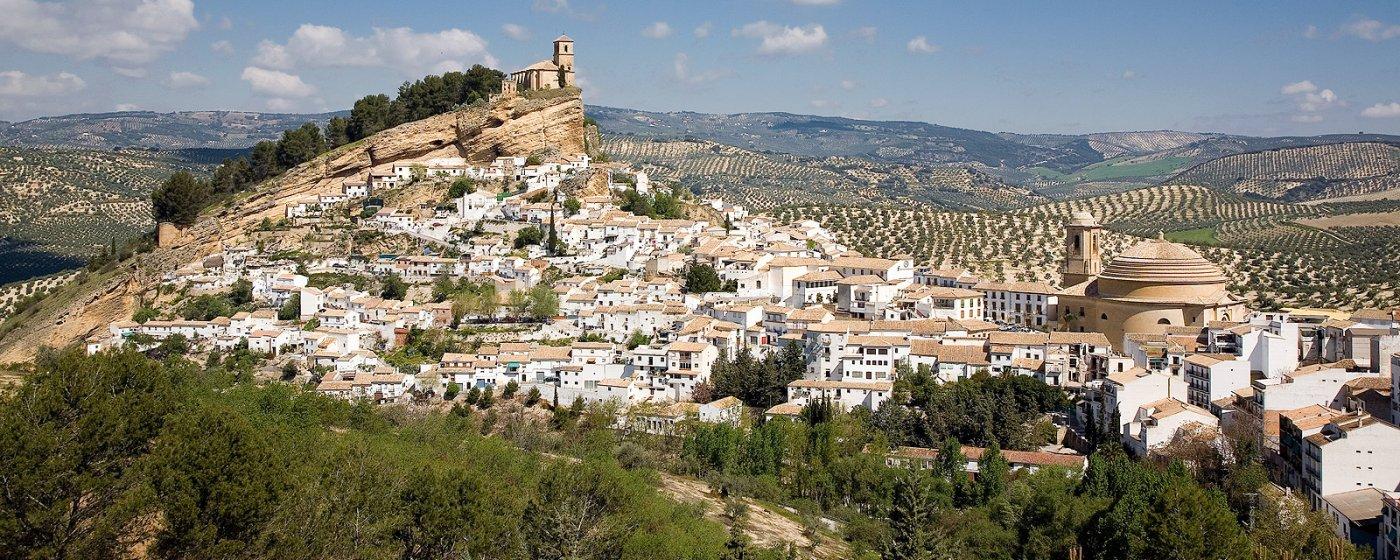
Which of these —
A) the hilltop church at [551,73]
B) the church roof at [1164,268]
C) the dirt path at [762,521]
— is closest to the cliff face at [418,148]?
the hilltop church at [551,73]

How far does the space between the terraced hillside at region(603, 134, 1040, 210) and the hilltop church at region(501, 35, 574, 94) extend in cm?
4875

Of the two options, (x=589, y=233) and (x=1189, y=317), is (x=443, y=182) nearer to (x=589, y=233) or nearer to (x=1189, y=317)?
(x=589, y=233)

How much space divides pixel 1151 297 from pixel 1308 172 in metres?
120

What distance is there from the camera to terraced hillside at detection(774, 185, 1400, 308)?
51.7 meters

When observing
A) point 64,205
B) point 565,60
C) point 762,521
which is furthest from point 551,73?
point 64,205

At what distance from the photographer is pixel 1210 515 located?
2111 cm

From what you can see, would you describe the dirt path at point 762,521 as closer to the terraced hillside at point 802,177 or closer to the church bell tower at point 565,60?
the church bell tower at point 565,60

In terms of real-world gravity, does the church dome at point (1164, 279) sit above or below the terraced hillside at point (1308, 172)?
below

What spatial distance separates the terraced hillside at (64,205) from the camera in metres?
78.4

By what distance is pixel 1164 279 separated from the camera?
36.4 meters

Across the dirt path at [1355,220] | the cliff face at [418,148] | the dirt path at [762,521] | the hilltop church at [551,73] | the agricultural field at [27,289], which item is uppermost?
the hilltop church at [551,73]

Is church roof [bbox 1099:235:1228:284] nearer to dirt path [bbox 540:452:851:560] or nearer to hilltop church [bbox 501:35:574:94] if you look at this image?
dirt path [bbox 540:452:851:560]

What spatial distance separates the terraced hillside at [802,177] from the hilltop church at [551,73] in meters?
48.7

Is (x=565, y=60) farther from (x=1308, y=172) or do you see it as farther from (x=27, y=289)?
(x=1308, y=172)
